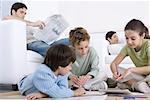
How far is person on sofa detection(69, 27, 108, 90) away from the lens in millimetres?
1707

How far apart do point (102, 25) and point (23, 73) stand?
1927 mm

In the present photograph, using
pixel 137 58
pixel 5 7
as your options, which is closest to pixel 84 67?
pixel 137 58

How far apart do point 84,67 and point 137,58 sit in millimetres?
342

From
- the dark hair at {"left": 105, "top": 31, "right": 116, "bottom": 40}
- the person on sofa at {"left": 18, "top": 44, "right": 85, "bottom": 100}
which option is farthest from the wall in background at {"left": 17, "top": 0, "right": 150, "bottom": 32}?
the person on sofa at {"left": 18, "top": 44, "right": 85, "bottom": 100}

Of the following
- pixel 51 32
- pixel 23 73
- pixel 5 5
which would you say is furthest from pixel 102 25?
pixel 23 73

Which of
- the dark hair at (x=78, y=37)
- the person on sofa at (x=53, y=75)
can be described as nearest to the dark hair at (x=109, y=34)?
the dark hair at (x=78, y=37)

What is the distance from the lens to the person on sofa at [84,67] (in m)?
1.71

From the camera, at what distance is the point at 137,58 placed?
1814 millimetres

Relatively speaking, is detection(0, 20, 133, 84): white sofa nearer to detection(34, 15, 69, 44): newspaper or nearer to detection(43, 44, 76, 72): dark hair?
detection(34, 15, 69, 44): newspaper

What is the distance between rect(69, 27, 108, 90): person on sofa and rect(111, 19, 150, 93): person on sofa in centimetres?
12

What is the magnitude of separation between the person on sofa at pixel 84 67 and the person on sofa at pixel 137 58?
0.12 m

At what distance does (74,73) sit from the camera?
1869mm

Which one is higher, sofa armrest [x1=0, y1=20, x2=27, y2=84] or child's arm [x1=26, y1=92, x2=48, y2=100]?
sofa armrest [x1=0, y1=20, x2=27, y2=84]

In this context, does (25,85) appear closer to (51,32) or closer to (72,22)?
(51,32)
